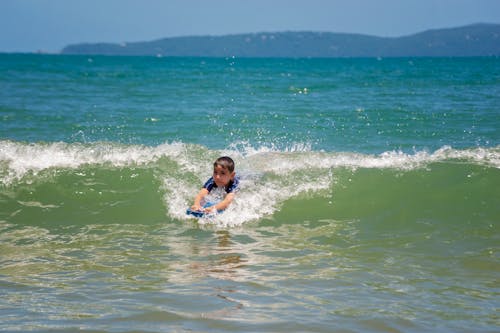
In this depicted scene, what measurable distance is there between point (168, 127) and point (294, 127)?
3178mm

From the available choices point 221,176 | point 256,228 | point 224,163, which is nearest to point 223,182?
point 221,176

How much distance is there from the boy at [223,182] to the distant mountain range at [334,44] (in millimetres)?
141976

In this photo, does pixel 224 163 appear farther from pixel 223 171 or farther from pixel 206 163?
pixel 206 163

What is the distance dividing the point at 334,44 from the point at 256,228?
580 ft

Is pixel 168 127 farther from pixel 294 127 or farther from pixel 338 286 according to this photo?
pixel 338 286

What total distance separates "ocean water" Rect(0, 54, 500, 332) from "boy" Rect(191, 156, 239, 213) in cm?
20

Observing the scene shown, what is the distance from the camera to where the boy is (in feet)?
27.1

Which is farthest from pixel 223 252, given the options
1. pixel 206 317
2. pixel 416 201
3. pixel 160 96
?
pixel 160 96

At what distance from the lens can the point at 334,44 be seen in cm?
17975

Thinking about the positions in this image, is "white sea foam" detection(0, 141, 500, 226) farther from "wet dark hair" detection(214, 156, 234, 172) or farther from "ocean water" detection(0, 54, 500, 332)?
"wet dark hair" detection(214, 156, 234, 172)

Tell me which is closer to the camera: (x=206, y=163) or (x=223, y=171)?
(x=223, y=171)

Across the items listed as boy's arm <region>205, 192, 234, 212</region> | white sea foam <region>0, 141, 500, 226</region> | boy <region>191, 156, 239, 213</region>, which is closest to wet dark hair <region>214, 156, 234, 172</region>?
boy <region>191, 156, 239, 213</region>

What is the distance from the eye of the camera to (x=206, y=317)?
471cm

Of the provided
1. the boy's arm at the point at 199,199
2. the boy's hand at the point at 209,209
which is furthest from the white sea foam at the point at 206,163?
the boy's hand at the point at 209,209
